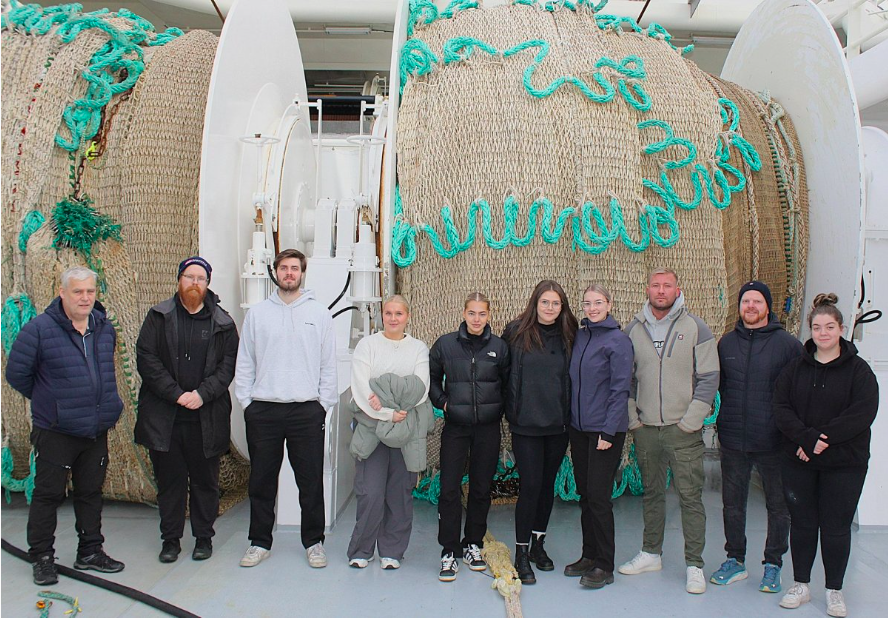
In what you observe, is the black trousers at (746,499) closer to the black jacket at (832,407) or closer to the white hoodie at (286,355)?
the black jacket at (832,407)

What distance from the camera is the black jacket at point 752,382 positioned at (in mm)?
3105

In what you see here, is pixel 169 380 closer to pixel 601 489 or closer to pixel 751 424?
pixel 601 489

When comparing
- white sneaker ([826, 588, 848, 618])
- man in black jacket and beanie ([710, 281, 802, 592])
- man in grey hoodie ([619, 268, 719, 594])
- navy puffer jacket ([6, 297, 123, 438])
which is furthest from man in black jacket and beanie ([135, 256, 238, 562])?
white sneaker ([826, 588, 848, 618])

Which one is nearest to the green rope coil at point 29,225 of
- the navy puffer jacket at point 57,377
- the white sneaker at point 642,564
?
the navy puffer jacket at point 57,377

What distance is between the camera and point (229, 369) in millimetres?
3363

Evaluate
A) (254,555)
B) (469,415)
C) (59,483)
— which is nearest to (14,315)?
(59,483)

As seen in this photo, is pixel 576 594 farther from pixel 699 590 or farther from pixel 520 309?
pixel 520 309

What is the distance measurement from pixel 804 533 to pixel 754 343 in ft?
2.52

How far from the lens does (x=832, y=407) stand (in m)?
2.89

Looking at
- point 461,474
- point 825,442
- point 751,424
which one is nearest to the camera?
point 825,442

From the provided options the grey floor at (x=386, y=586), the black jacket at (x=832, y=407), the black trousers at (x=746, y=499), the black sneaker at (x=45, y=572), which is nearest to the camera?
the black jacket at (x=832, y=407)

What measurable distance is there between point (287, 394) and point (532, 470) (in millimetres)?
1091

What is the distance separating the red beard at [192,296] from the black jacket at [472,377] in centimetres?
105

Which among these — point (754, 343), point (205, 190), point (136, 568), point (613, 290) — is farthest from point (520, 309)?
point (136, 568)
